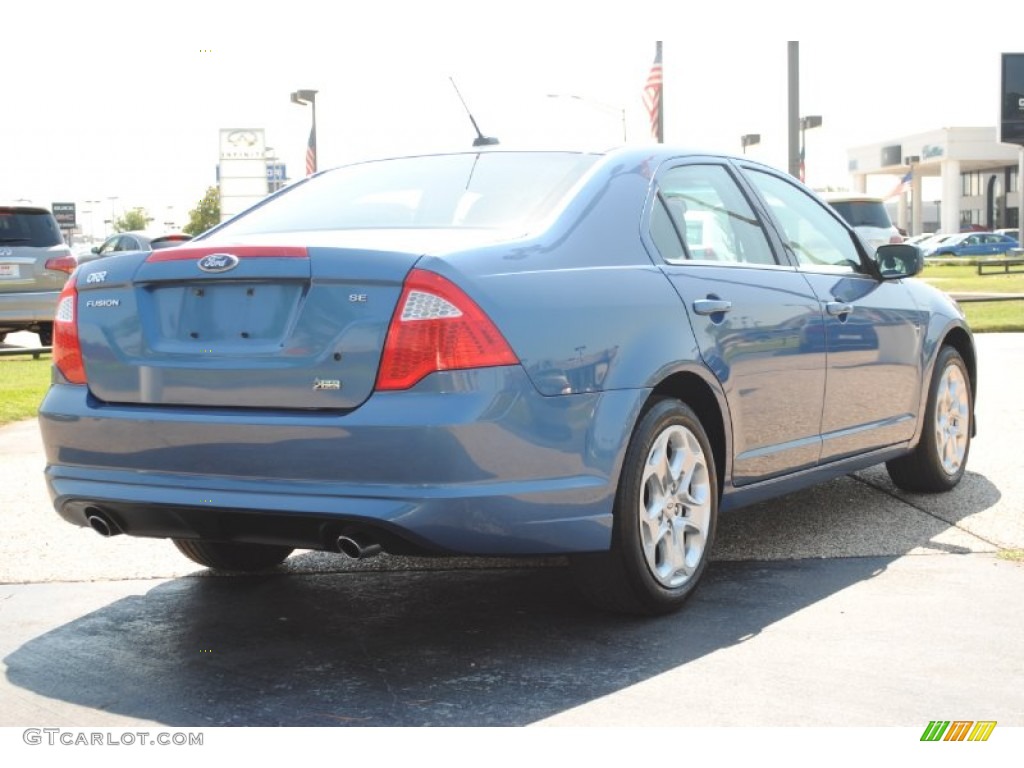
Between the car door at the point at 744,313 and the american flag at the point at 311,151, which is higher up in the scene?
the american flag at the point at 311,151

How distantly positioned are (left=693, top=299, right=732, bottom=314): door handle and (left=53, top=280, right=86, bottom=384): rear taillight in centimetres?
200

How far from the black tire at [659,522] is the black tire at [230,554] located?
57.3 inches

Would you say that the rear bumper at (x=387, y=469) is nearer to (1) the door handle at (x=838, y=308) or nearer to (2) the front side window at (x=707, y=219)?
(2) the front side window at (x=707, y=219)

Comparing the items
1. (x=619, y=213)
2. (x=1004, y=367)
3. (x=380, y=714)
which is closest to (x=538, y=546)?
(x=380, y=714)

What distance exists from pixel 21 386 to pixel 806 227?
8911 millimetres

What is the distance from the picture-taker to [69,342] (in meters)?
4.88

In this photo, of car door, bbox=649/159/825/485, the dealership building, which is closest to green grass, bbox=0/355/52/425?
car door, bbox=649/159/825/485

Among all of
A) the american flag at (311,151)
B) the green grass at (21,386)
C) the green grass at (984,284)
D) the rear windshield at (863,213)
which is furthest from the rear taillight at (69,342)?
the american flag at (311,151)

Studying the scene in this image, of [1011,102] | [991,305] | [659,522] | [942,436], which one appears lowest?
[991,305]

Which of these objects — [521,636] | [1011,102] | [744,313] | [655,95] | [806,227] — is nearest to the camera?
[521,636]

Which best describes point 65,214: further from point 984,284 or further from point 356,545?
point 356,545

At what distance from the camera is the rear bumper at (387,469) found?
4.23 m

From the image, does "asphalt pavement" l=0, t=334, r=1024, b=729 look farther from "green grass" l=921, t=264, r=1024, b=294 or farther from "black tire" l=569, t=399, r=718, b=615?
"green grass" l=921, t=264, r=1024, b=294

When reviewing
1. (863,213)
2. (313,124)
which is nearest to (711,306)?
(863,213)
